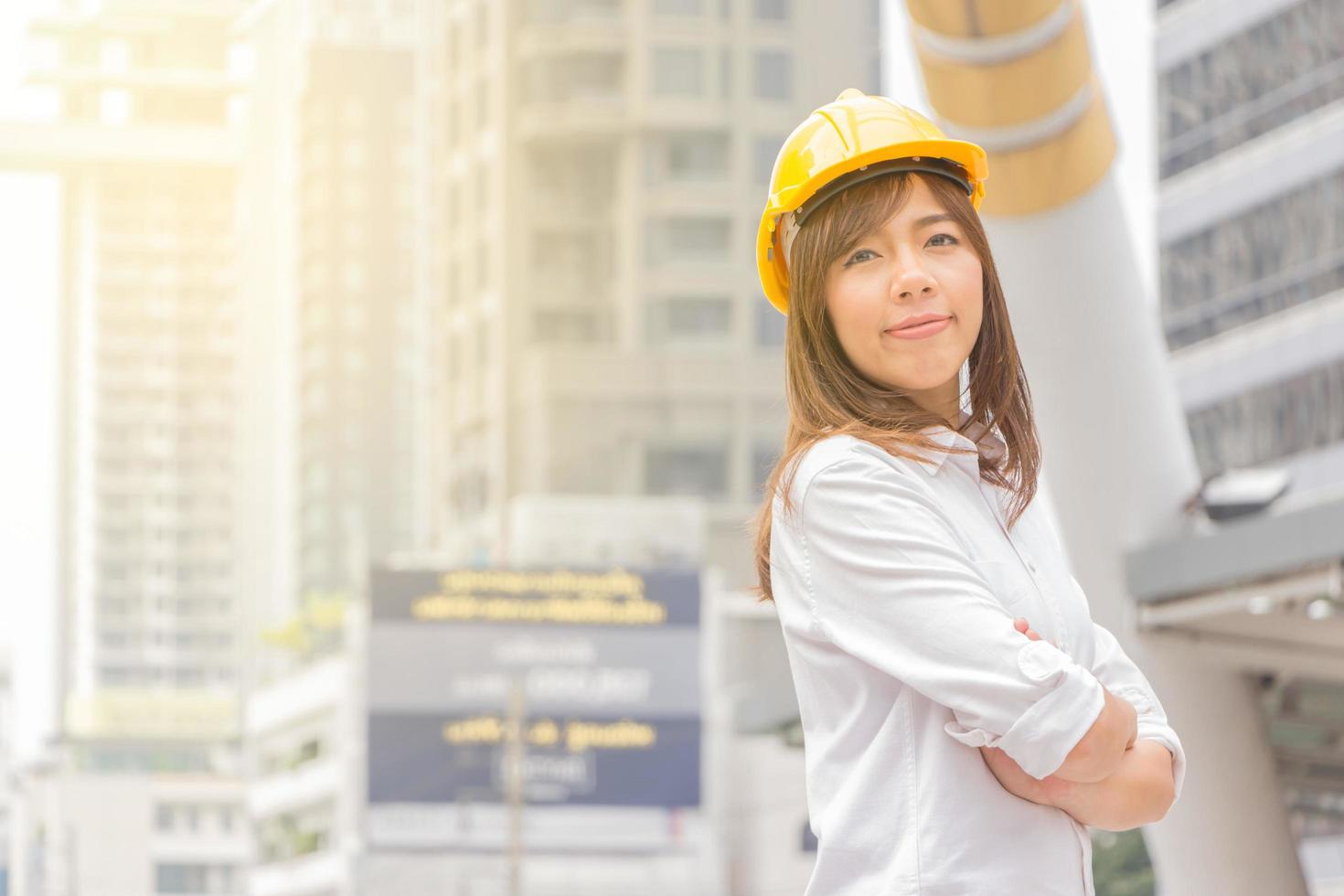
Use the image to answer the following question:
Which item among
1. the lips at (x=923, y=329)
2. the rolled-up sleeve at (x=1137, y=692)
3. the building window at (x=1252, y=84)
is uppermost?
the building window at (x=1252, y=84)

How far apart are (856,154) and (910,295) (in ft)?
0.48

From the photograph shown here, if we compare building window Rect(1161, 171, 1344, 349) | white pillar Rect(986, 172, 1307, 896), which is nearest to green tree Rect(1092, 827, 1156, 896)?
building window Rect(1161, 171, 1344, 349)

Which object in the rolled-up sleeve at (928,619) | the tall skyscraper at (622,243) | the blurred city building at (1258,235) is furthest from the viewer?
the tall skyscraper at (622,243)

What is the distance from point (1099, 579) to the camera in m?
9.16

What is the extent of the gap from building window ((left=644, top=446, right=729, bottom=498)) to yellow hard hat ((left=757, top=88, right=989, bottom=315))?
74.7 meters

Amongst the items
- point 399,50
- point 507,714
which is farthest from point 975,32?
point 399,50

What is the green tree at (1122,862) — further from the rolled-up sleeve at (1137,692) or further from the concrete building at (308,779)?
the concrete building at (308,779)

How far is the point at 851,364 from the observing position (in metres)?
2.28

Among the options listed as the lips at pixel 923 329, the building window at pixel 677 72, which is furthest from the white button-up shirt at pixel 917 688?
the building window at pixel 677 72

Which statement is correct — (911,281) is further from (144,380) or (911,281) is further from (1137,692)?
(144,380)

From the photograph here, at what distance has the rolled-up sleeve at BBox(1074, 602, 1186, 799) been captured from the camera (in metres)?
2.21

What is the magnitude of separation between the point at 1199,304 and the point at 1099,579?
32.2 meters

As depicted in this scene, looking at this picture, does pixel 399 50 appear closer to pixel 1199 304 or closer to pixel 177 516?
pixel 177 516

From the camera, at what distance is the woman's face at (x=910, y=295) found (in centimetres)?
222
